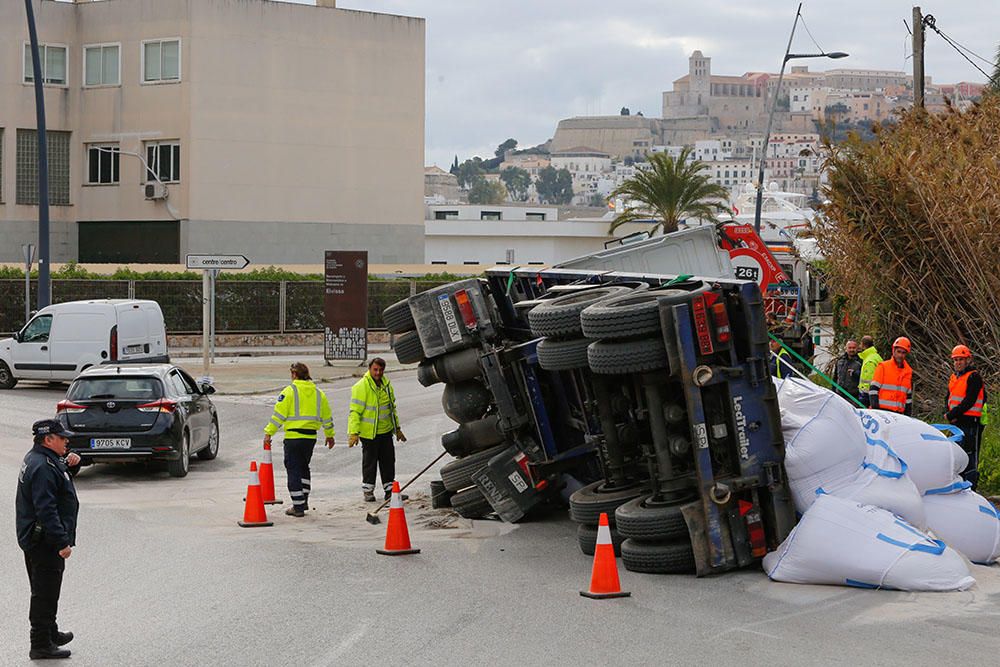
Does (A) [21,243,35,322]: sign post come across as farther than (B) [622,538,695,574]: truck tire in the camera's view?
Yes

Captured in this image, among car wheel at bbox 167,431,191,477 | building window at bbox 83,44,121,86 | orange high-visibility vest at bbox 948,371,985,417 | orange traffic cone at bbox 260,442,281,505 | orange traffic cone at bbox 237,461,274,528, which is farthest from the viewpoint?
building window at bbox 83,44,121,86

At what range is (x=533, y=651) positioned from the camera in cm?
904

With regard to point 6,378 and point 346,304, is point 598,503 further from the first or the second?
point 346,304

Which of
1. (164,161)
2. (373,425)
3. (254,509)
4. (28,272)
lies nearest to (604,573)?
(254,509)

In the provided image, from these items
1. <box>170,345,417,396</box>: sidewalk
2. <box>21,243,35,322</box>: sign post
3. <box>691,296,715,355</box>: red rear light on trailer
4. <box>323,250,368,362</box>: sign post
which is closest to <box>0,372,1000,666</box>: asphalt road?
<box>691,296,715,355</box>: red rear light on trailer

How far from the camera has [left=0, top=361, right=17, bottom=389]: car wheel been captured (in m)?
29.9

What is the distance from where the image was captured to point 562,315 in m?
12.5

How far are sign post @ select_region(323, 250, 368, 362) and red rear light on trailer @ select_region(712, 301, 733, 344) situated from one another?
83.5ft

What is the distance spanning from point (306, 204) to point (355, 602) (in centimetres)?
5124

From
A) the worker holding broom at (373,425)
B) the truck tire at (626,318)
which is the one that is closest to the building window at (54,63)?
the worker holding broom at (373,425)

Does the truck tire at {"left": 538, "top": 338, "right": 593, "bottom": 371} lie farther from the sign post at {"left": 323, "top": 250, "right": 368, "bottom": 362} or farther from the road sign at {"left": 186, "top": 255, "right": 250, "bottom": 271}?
the sign post at {"left": 323, "top": 250, "right": 368, "bottom": 362}

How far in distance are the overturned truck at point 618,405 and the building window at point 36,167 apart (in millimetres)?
46655

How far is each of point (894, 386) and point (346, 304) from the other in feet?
71.1

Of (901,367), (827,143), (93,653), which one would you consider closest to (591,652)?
(93,653)
